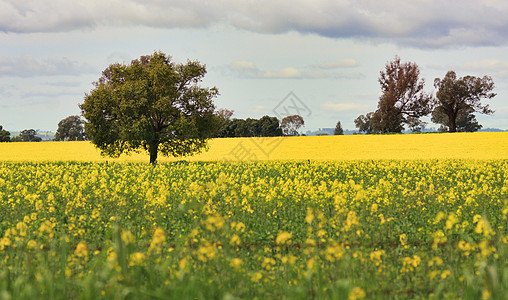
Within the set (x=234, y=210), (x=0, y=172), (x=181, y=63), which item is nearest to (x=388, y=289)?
(x=234, y=210)

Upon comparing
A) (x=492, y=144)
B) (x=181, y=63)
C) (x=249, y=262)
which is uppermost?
(x=181, y=63)

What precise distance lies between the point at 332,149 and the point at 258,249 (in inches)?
1916

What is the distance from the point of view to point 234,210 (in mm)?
13008

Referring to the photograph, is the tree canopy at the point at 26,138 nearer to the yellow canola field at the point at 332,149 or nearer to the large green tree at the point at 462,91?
the yellow canola field at the point at 332,149

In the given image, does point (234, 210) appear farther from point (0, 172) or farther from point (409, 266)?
point (0, 172)

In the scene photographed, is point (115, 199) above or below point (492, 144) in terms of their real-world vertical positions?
below

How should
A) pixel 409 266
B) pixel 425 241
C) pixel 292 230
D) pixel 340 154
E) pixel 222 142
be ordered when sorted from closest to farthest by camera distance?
pixel 409 266 → pixel 425 241 → pixel 292 230 → pixel 340 154 → pixel 222 142

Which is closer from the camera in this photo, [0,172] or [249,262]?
[249,262]

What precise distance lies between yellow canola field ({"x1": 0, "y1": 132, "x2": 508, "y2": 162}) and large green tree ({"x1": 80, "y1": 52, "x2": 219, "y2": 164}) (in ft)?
27.6

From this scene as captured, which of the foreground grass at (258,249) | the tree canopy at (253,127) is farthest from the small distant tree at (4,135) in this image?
the foreground grass at (258,249)

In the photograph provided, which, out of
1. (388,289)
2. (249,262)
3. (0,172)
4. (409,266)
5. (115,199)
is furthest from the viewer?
(0,172)

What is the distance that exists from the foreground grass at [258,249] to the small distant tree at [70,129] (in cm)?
13179

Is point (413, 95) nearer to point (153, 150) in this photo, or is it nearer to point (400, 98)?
point (400, 98)

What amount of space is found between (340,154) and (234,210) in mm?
40145
